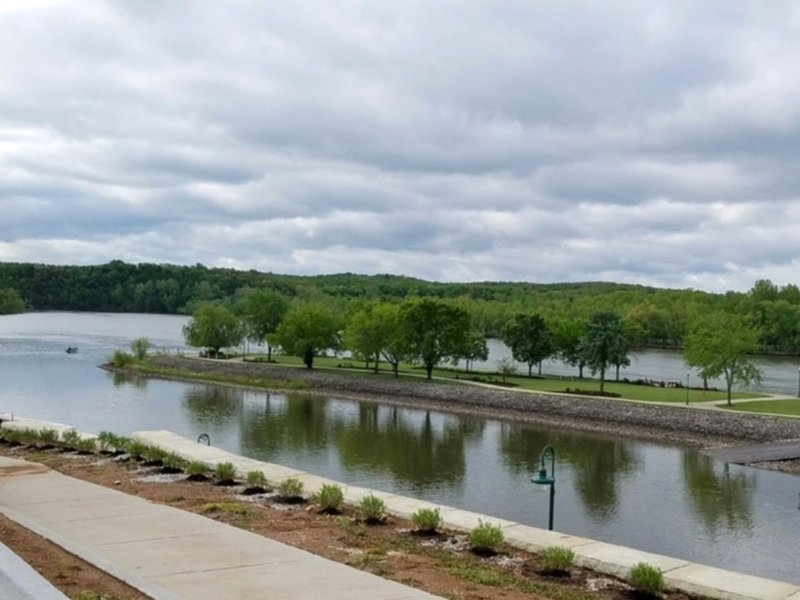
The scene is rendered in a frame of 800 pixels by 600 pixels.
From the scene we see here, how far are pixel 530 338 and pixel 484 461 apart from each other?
3877cm

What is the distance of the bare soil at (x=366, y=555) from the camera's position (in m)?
7.02

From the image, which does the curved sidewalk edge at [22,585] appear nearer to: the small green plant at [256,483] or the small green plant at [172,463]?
the small green plant at [256,483]

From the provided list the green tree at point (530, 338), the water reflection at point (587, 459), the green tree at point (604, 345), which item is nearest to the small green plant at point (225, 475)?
the water reflection at point (587, 459)

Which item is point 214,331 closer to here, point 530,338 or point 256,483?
point 530,338

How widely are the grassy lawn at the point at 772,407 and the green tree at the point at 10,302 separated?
555 ft

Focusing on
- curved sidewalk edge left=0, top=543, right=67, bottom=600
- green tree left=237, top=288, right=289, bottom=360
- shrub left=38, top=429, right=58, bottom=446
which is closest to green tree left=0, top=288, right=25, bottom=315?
green tree left=237, top=288, right=289, bottom=360

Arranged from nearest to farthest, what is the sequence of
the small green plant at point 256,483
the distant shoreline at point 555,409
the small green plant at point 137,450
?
1. the small green plant at point 256,483
2. the small green plant at point 137,450
3. the distant shoreline at point 555,409

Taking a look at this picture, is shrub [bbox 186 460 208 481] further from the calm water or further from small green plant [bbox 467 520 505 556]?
the calm water

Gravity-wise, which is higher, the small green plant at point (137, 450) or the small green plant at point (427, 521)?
the small green plant at point (427, 521)

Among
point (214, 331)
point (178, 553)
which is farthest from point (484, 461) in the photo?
point (214, 331)

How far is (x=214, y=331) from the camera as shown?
308 feet

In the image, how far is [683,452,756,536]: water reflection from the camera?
26248 millimetres

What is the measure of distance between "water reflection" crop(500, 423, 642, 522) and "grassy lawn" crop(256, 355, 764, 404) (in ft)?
34.0

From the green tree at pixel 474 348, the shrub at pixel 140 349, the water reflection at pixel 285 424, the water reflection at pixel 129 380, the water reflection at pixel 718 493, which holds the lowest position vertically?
the water reflection at pixel 718 493
